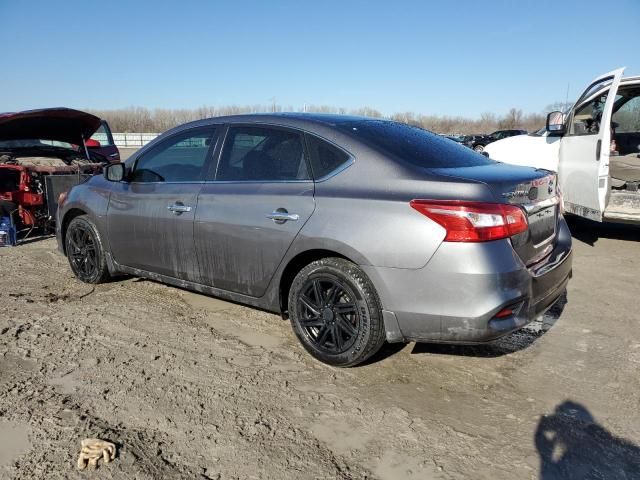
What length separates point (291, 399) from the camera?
117 inches

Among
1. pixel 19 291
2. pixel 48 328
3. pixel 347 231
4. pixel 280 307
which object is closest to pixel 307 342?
pixel 280 307

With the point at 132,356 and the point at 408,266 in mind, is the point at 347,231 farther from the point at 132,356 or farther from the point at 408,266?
the point at 132,356

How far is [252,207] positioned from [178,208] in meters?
0.80

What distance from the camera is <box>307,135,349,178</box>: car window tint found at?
10.9ft

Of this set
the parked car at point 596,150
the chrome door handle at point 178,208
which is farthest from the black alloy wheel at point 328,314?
the parked car at point 596,150

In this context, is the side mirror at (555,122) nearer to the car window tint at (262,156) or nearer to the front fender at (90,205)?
the car window tint at (262,156)

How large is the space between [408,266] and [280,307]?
1101 millimetres

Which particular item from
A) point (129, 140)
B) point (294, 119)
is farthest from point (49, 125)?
point (129, 140)

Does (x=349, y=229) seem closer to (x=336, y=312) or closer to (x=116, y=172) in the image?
(x=336, y=312)

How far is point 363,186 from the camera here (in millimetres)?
3143

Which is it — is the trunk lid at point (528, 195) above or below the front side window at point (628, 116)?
below

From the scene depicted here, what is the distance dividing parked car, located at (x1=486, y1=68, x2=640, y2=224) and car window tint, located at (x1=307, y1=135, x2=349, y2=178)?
168 inches

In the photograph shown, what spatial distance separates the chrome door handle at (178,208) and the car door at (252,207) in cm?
12

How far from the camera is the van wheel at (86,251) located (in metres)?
4.90
